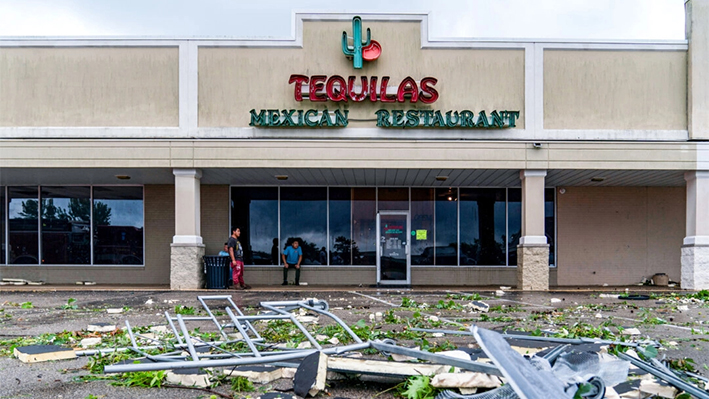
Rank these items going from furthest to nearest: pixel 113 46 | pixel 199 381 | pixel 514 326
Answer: pixel 113 46 < pixel 514 326 < pixel 199 381

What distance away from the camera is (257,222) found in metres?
18.7

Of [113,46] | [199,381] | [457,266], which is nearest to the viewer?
[199,381]

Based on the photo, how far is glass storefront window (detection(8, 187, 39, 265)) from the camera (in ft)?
61.5

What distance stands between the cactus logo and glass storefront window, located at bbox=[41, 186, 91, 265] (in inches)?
394

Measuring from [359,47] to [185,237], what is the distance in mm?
7030

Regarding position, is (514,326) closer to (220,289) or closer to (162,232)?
(220,289)

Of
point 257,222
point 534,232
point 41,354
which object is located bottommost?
point 41,354

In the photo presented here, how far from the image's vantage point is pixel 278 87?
15695 millimetres

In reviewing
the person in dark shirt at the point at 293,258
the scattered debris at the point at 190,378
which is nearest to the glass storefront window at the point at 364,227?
the person in dark shirt at the point at 293,258

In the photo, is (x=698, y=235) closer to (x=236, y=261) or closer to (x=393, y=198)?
(x=393, y=198)

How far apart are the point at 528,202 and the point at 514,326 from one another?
308 inches

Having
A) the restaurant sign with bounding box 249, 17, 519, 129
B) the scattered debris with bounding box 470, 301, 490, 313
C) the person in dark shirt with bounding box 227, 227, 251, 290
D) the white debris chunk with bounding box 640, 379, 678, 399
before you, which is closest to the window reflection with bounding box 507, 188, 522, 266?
the restaurant sign with bounding box 249, 17, 519, 129

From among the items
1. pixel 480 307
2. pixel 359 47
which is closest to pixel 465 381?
pixel 480 307

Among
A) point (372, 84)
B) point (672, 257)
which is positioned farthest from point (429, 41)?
point (672, 257)
